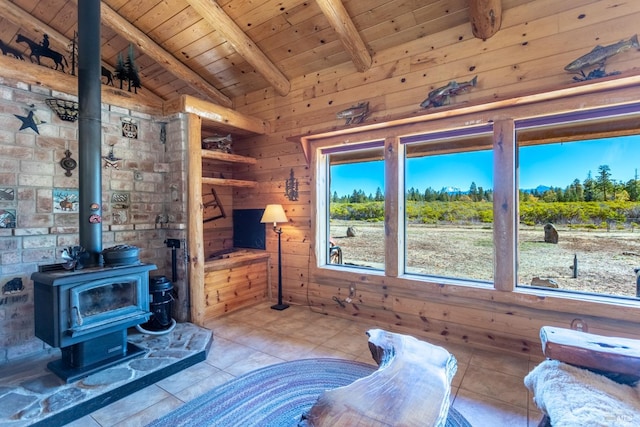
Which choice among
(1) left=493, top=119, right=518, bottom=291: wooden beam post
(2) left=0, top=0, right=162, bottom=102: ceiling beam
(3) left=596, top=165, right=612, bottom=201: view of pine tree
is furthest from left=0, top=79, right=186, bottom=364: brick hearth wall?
(3) left=596, top=165, right=612, bottom=201: view of pine tree

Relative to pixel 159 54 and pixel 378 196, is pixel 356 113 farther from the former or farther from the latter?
pixel 159 54

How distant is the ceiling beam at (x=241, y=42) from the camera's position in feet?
10.2

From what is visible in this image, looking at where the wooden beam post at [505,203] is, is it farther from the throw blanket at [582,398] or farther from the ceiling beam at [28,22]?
the ceiling beam at [28,22]

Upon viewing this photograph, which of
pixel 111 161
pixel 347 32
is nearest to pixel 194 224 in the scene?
pixel 111 161

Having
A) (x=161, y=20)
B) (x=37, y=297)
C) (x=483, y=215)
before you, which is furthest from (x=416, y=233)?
(x=161, y=20)

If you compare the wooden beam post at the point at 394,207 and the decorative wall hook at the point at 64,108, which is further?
the wooden beam post at the point at 394,207

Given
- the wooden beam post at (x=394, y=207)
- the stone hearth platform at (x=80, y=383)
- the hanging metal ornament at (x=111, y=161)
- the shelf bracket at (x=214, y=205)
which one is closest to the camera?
the stone hearth platform at (x=80, y=383)

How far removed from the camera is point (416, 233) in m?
3.43

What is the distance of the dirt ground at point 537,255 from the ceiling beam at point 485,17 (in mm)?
1800

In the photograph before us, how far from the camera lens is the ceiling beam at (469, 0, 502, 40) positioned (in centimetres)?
260

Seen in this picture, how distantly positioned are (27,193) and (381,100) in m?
3.49

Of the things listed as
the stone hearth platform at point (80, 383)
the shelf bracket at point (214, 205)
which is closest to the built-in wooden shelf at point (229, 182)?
the shelf bracket at point (214, 205)

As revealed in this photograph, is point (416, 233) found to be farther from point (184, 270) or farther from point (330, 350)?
point (184, 270)

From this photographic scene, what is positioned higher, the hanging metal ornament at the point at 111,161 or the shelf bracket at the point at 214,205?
the hanging metal ornament at the point at 111,161
